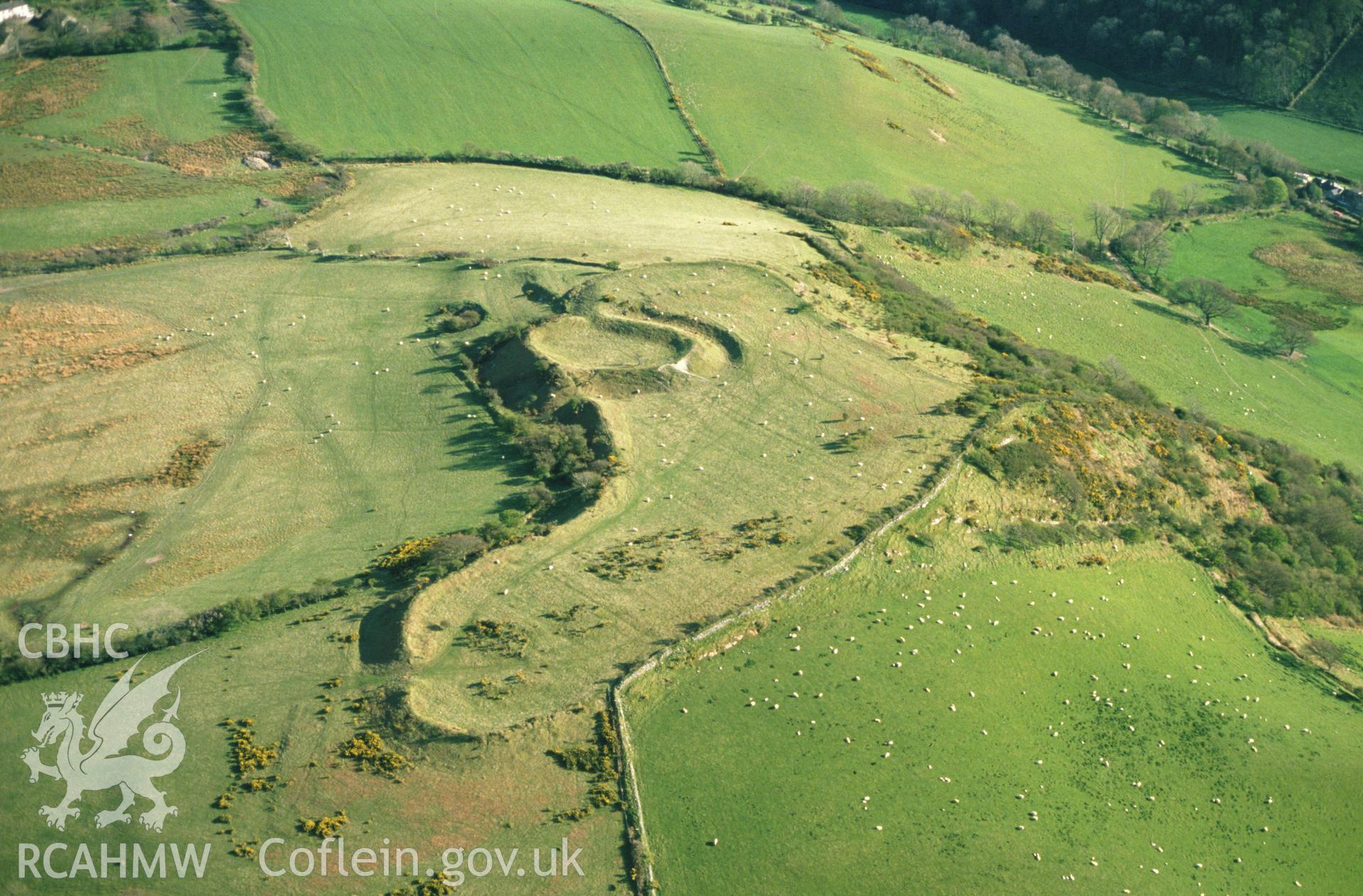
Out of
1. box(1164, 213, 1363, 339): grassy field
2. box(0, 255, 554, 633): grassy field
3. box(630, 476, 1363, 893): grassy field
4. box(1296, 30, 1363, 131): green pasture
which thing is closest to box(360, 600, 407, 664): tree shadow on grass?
box(0, 255, 554, 633): grassy field

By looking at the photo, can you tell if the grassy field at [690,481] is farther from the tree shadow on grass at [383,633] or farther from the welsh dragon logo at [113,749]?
the welsh dragon logo at [113,749]

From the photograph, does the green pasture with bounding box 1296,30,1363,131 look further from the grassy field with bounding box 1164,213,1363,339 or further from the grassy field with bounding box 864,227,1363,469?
the grassy field with bounding box 864,227,1363,469

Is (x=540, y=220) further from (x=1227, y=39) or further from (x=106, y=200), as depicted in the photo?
(x=1227, y=39)

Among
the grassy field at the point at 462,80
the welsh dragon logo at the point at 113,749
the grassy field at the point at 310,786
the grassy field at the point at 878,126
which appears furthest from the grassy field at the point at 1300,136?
the welsh dragon logo at the point at 113,749

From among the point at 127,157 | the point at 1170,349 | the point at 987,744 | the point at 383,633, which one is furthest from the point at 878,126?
the point at 383,633

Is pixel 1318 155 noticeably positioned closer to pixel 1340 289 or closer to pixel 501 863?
pixel 1340 289
